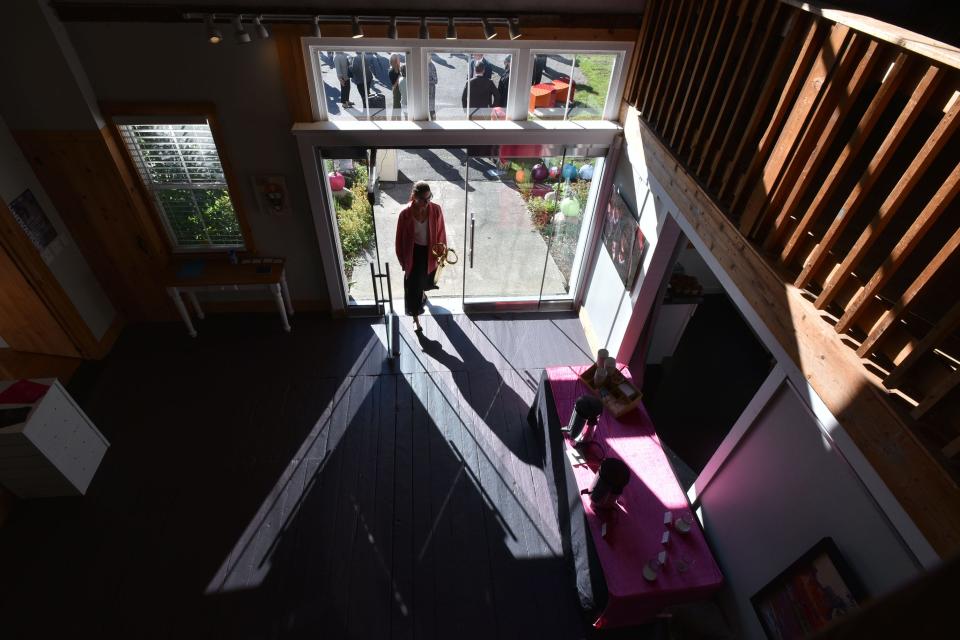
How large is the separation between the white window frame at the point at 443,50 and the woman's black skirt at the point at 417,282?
1.38 meters

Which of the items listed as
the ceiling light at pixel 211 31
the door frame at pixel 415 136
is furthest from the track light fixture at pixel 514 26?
the ceiling light at pixel 211 31

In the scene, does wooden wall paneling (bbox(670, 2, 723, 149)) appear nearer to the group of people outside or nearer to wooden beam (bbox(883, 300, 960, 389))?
the group of people outside

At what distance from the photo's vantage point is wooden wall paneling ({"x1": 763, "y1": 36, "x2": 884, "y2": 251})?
264 centimetres

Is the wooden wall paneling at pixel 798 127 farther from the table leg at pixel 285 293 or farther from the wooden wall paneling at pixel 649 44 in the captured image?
the table leg at pixel 285 293

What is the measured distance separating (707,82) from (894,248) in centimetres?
216

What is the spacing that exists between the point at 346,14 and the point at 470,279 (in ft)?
11.0

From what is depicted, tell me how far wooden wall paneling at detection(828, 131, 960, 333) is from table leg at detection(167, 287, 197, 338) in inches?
237

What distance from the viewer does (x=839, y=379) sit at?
8.95 ft

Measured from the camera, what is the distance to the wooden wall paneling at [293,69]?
4680 millimetres

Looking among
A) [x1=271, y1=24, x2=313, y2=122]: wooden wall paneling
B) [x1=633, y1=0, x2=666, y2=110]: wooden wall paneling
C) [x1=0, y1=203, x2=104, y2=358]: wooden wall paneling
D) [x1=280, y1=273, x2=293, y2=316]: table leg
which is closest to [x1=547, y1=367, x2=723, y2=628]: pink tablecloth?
[x1=633, y1=0, x2=666, y2=110]: wooden wall paneling

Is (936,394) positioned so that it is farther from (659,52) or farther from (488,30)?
(488,30)

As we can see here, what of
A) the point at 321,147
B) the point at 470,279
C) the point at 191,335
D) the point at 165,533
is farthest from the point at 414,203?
the point at 165,533

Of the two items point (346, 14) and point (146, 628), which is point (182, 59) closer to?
point (346, 14)

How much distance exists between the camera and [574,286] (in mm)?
6961
